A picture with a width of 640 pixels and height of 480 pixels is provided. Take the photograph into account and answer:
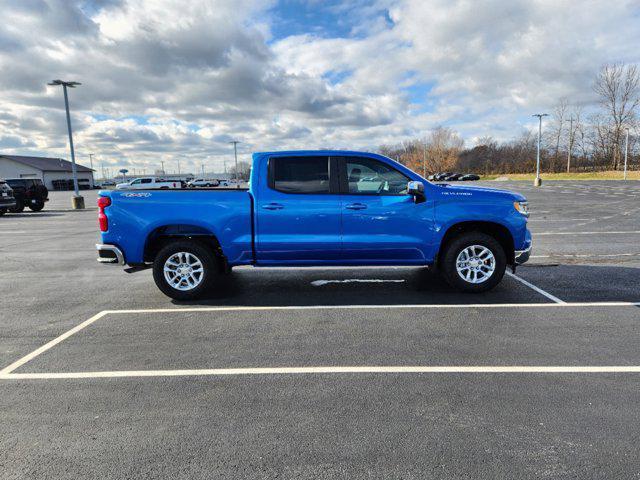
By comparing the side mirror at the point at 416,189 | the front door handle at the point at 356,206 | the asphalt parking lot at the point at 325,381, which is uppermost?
the side mirror at the point at 416,189

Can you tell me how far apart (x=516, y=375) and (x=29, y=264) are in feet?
30.3

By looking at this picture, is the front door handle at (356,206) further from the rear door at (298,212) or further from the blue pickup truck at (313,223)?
the rear door at (298,212)

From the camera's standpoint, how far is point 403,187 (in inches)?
234

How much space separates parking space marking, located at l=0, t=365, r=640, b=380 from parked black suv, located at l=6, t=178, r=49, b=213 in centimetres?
2385

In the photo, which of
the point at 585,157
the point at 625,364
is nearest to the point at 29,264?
the point at 625,364

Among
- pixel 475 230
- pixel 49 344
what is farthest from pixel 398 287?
pixel 49 344

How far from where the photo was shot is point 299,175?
591cm

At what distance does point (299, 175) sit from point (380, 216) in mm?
1244

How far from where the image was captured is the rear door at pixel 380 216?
5809mm

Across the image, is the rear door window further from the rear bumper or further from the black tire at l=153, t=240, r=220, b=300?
the rear bumper

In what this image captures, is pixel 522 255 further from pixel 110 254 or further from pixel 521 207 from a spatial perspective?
pixel 110 254

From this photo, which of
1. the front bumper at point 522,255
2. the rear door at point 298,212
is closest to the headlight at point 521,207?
the front bumper at point 522,255

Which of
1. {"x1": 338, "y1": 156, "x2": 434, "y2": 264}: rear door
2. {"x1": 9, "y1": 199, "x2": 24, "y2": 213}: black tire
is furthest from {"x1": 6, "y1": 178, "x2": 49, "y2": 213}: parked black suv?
{"x1": 338, "y1": 156, "x2": 434, "y2": 264}: rear door

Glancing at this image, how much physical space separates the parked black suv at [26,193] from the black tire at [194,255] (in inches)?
869
